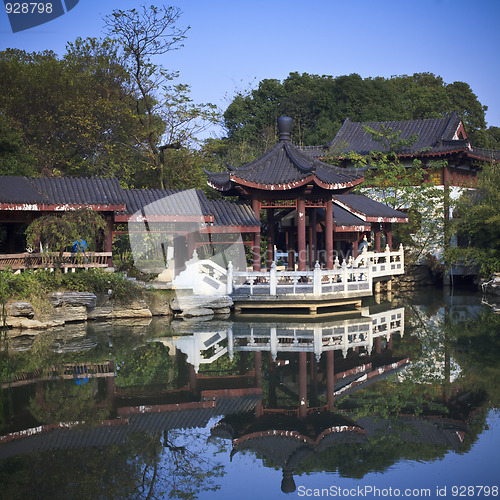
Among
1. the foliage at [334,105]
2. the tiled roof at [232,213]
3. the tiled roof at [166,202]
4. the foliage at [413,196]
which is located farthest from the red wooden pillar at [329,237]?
the foliage at [334,105]

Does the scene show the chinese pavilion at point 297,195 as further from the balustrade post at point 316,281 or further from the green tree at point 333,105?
the green tree at point 333,105

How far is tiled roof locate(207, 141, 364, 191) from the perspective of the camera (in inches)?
675

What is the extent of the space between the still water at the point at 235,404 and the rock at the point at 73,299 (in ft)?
2.12

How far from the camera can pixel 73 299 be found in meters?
14.7

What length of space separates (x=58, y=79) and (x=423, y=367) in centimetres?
1801

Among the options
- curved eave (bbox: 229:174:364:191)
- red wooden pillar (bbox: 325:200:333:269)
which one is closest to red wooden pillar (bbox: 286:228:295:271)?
red wooden pillar (bbox: 325:200:333:269)

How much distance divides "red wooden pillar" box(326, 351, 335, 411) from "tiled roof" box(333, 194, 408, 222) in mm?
9459

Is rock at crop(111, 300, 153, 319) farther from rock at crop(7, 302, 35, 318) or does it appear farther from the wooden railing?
rock at crop(7, 302, 35, 318)

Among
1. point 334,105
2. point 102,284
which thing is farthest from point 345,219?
point 334,105

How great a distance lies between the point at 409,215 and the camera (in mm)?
24688

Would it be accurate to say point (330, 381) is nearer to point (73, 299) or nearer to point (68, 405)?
point (68, 405)

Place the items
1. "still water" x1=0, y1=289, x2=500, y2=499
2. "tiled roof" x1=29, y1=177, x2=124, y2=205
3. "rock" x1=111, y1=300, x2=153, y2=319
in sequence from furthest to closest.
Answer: "tiled roof" x1=29, y1=177, x2=124, y2=205 → "rock" x1=111, y1=300, x2=153, y2=319 → "still water" x1=0, y1=289, x2=500, y2=499

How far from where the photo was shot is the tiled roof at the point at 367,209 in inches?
817

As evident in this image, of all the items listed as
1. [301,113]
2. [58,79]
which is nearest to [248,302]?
[58,79]
